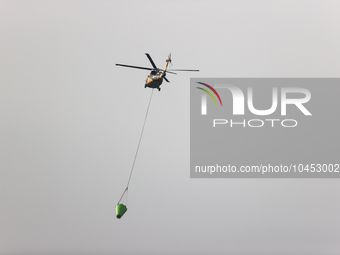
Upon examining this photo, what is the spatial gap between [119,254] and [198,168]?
1389 inches

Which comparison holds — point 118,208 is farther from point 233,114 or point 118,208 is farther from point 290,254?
point 290,254

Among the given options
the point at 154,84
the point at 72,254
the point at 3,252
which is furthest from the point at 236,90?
the point at 3,252

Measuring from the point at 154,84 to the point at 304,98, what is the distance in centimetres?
1429

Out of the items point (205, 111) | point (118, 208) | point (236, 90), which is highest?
point (236, 90)

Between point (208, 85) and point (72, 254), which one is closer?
point (208, 85)

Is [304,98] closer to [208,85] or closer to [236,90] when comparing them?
[236,90]

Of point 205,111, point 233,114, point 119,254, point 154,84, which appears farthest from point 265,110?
point 119,254

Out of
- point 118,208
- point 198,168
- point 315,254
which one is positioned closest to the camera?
point 118,208

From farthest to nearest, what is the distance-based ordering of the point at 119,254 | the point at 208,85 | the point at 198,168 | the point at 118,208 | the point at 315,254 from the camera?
the point at 119,254 < the point at 315,254 < the point at 208,85 < the point at 198,168 < the point at 118,208

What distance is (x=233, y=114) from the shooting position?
27188mm

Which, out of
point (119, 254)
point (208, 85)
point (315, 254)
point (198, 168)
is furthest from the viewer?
point (119, 254)

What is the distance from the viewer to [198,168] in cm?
2636

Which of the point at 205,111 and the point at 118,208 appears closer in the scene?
the point at 118,208

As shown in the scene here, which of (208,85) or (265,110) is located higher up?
(208,85)
